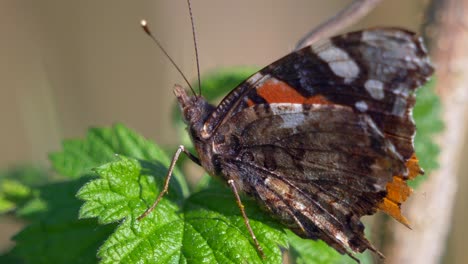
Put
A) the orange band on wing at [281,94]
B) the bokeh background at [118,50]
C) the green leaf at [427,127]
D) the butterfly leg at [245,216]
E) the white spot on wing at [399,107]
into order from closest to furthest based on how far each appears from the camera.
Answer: the butterfly leg at [245,216] → the white spot on wing at [399,107] → the orange band on wing at [281,94] → the green leaf at [427,127] → the bokeh background at [118,50]

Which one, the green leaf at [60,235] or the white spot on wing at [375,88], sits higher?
the green leaf at [60,235]

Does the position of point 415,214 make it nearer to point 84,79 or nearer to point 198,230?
point 198,230

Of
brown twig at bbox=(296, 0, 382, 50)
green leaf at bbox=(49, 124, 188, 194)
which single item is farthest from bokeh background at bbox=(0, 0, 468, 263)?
brown twig at bbox=(296, 0, 382, 50)

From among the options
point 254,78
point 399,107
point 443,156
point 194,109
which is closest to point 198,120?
point 194,109

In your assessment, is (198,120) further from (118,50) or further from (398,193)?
(118,50)

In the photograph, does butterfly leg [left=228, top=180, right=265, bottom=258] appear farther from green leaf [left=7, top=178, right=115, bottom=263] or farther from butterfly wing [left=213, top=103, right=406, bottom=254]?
green leaf [left=7, top=178, right=115, bottom=263]

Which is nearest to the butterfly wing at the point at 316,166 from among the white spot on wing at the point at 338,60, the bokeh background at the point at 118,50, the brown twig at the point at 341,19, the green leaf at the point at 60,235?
the white spot on wing at the point at 338,60

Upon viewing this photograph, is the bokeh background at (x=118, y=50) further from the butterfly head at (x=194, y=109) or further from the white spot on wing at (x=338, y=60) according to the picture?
the white spot on wing at (x=338, y=60)

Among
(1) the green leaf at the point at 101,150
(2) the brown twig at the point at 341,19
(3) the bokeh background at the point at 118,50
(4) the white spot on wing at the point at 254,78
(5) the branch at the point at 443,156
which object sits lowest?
(5) the branch at the point at 443,156
